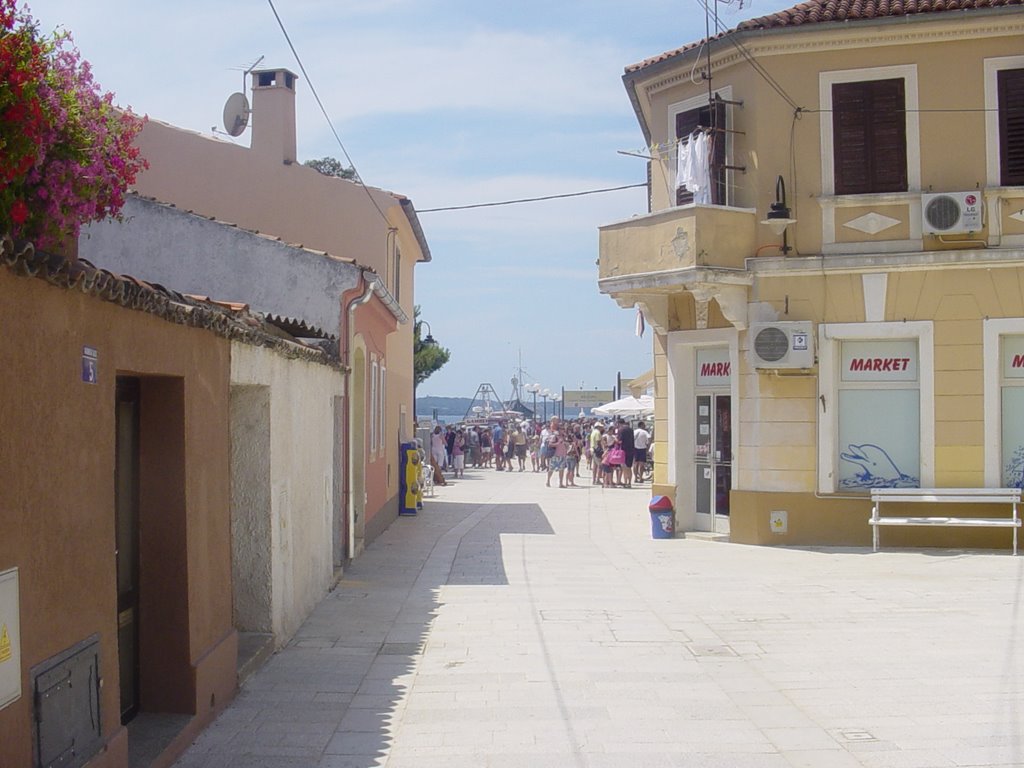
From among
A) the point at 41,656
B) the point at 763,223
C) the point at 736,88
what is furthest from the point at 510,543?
the point at 41,656

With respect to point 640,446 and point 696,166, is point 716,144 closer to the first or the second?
point 696,166

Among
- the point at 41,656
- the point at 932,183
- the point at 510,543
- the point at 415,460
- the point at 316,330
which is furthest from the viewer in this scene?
the point at 415,460

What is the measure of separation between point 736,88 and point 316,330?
286 inches

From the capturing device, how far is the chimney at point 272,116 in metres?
21.1

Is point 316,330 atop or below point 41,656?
atop

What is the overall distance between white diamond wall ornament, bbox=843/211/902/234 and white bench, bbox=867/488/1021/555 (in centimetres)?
355

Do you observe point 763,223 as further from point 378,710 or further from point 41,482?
point 41,482

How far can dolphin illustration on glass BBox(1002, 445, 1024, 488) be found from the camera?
15414 mm

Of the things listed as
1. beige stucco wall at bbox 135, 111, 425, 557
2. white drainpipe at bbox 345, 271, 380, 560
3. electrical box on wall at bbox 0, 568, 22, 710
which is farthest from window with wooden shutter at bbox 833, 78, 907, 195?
electrical box on wall at bbox 0, 568, 22, 710

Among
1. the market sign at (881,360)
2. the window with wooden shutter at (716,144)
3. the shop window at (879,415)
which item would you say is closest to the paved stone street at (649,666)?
the shop window at (879,415)

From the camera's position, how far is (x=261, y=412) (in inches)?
354

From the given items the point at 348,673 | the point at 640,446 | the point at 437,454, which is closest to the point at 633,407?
the point at 640,446

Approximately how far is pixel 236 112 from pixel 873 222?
37.2ft

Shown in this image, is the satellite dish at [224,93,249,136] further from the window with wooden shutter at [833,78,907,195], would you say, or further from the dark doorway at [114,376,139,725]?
the dark doorway at [114,376,139,725]
